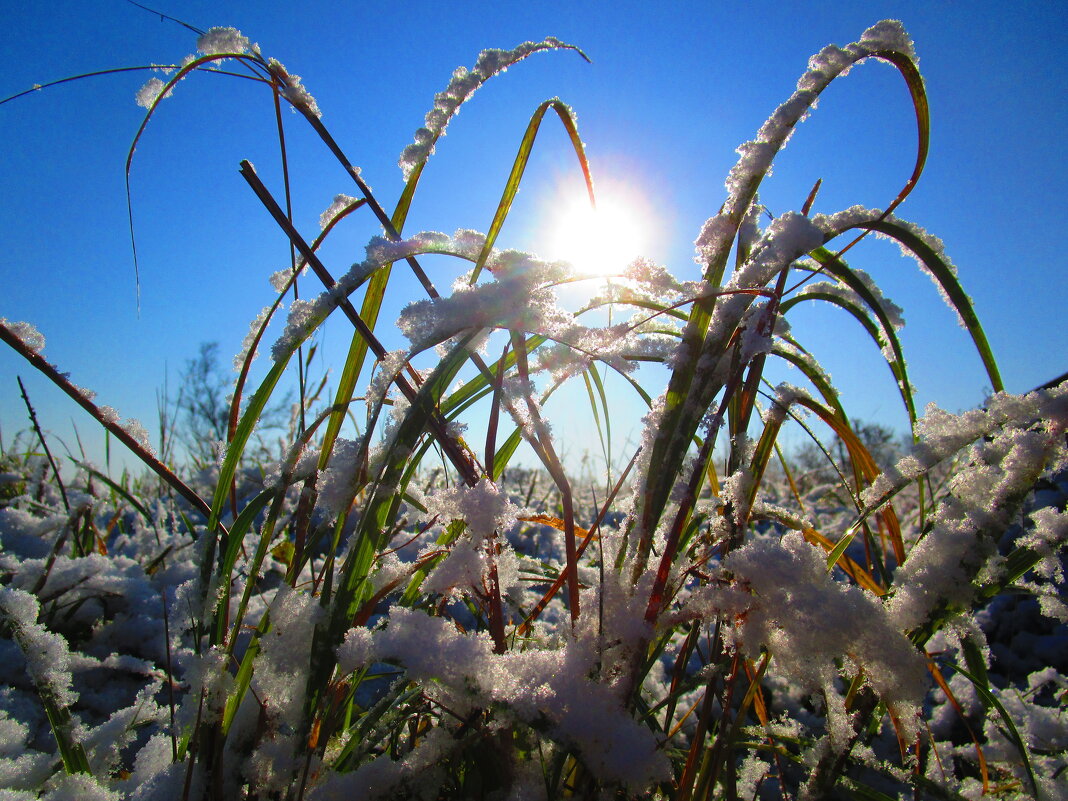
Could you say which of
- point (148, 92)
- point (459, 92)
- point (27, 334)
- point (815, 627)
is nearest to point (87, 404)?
point (27, 334)

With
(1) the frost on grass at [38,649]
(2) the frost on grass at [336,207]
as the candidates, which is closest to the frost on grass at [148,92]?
(2) the frost on grass at [336,207]

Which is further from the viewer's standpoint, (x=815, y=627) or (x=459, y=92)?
(x=459, y=92)

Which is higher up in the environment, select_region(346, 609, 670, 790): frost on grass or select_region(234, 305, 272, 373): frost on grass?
select_region(234, 305, 272, 373): frost on grass

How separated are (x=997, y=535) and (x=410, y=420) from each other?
0.71m

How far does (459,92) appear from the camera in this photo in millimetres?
893

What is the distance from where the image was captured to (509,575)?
806mm

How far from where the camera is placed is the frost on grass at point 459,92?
887mm

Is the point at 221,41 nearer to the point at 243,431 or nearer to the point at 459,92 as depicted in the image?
the point at 459,92

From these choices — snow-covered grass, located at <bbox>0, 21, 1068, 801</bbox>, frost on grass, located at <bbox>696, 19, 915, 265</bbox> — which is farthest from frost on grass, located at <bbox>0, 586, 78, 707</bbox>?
frost on grass, located at <bbox>696, 19, 915, 265</bbox>

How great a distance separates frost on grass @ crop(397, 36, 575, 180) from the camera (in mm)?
887

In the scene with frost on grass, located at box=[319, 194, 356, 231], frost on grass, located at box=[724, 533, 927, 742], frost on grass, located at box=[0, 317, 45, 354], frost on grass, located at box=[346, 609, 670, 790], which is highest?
frost on grass, located at box=[319, 194, 356, 231]

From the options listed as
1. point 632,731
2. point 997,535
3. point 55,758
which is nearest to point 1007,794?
point 997,535

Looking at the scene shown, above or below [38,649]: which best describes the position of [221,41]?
above

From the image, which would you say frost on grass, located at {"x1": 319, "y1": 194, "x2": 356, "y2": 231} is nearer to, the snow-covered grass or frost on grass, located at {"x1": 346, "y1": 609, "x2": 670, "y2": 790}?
the snow-covered grass
